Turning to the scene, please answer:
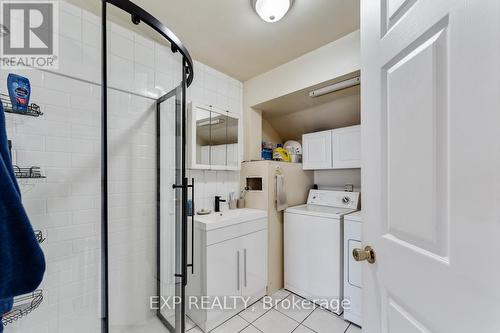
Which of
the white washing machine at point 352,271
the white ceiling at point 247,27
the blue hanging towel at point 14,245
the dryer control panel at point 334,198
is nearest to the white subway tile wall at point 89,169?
the white ceiling at point 247,27

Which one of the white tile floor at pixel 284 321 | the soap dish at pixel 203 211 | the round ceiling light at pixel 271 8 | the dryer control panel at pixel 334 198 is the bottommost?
the white tile floor at pixel 284 321

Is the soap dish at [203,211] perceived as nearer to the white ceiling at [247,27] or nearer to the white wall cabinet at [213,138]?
the white wall cabinet at [213,138]

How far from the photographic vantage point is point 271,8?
1455 millimetres

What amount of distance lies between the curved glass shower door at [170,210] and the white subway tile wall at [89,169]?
0.06 m

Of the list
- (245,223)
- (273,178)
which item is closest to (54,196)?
(245,223)

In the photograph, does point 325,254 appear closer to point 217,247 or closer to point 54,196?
point 217,247

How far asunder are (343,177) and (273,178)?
1.03 m

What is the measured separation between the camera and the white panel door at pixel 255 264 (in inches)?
79.4

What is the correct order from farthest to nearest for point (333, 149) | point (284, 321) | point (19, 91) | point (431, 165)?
1. point (333, 149)
2. point (284, 321)
3. point (19, 91)
4. point (431, 165)

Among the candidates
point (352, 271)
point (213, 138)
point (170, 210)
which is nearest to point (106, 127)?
point (170, 210)

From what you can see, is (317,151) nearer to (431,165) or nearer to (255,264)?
(255,264)

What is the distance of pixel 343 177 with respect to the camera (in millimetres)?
2688

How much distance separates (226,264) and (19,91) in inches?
72.5

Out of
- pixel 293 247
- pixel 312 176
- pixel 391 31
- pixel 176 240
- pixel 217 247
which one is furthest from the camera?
pixel 312 176
